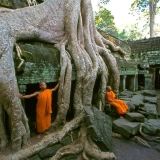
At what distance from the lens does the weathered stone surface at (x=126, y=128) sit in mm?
3455

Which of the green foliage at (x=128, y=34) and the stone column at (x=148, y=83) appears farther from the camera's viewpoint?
the green foliage at (x=128, y=34)

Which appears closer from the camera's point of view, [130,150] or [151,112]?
[130,150]

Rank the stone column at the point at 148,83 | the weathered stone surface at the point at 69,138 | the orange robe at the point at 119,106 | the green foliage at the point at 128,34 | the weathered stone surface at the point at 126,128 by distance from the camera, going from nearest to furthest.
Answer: the weathered stone surface at the point at 69,138 < the weathered stone surface at the point at 126,128 < the orange robe at the point at 119,106 < the stone column at the point at 148,83 < the green foliage at the point at 128,34

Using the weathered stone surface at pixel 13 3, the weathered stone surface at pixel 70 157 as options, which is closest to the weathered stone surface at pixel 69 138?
the weathered stone surface at pixel 70 157

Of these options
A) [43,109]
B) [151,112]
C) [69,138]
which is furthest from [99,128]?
[151,112]

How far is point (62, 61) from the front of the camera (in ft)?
11.4

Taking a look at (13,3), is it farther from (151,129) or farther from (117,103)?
(151,129)

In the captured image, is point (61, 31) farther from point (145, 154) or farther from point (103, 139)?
point (145, 154)

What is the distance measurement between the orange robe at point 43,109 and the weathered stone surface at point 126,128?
1543 millimetres

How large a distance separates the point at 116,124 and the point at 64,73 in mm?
1613

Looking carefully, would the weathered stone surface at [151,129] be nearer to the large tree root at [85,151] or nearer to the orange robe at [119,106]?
the orange robe at [119,106]

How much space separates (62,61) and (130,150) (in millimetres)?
2223

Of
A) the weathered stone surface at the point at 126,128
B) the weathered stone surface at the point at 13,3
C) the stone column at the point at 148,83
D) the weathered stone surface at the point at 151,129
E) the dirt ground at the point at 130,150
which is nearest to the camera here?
the dirt ground at the point at 130,150

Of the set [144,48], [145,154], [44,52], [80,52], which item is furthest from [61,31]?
[144,48]
